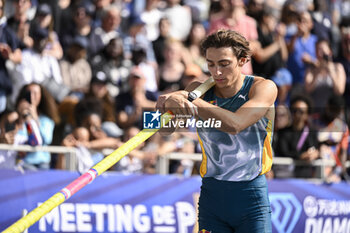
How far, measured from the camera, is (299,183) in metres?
8.12

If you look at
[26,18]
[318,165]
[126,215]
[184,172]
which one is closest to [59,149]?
[126,215]

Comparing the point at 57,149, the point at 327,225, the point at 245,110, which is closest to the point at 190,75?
the point at 57,149

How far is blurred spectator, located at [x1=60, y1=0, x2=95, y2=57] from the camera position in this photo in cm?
992

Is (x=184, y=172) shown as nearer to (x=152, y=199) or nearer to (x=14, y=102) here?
(x=152, y=199)

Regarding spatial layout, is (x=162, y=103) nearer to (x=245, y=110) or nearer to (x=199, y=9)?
(x=245, y=110)

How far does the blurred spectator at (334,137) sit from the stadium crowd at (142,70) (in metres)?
0.02

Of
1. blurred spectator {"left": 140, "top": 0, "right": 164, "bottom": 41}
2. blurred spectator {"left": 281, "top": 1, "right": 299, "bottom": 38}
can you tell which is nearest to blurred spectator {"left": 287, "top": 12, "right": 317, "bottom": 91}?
blurred spectator {"left": 281, "top": 1, "right": 299, "bottom": 38}

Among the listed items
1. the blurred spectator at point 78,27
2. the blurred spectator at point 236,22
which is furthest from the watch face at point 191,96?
the blurred spectator at point 236,22

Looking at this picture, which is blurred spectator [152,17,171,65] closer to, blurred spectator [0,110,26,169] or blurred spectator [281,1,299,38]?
blurred spectator [281,1,299,38]

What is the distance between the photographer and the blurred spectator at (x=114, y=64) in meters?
9.67

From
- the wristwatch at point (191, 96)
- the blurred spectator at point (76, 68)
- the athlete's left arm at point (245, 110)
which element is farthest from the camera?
the blurred spectator at point (76, 68)

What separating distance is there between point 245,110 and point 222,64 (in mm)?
468

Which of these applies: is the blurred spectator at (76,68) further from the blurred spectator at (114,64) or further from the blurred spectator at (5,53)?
the blurred spectator at (5,53)

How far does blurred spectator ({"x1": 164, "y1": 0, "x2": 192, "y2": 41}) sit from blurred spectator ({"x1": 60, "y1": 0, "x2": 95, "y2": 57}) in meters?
1.60
